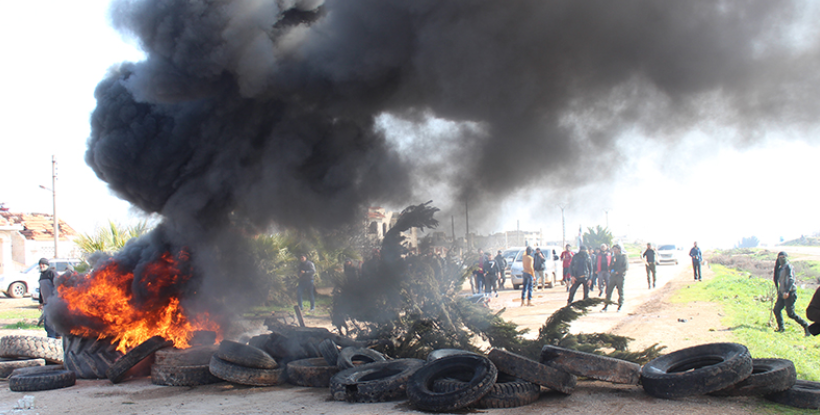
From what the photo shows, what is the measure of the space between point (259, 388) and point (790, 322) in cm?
1088

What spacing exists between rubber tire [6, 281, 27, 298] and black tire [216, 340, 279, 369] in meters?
21.9

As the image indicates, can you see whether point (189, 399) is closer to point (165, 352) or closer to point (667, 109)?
point (165, 352)

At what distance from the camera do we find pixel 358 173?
10156mm

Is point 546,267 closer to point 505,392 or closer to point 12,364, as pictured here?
point 505,392

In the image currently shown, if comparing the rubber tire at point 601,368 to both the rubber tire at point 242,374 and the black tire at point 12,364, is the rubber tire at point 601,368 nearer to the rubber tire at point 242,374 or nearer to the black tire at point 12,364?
the rubber tire at point 242,374

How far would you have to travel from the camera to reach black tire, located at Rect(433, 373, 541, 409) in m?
5.90

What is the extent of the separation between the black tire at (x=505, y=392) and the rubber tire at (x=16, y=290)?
82.2ft

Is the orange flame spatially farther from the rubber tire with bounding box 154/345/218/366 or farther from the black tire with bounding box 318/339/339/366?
the black tire with bounding box 318/339/339/366

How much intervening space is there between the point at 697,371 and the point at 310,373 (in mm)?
4894

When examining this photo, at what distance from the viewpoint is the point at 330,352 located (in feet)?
25.0

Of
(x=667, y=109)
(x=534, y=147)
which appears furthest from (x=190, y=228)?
(x=667, y=109)

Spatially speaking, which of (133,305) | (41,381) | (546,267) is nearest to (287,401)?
(41,381)

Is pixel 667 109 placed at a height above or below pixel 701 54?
below

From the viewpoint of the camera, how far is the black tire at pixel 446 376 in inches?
226
